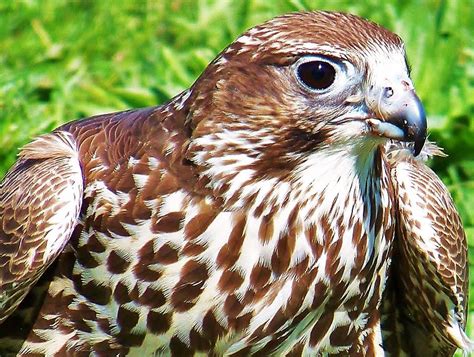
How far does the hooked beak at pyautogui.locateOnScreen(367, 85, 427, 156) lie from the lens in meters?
4.46

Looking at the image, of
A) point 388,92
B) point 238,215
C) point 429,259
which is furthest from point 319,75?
point 429,259

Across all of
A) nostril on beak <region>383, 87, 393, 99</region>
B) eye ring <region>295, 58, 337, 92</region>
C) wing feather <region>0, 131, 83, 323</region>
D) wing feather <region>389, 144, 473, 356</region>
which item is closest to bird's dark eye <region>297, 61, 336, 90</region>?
eye ring <region>295, 58, 337, 92</region>

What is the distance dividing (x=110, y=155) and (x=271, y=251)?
0.75 meters

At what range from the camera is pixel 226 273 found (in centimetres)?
478

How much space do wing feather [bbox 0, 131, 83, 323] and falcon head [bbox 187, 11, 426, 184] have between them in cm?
53

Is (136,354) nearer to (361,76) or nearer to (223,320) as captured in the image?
(223,320)

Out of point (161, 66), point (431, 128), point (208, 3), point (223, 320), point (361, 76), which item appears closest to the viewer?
point (361, 76)

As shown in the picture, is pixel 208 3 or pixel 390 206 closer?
pixel 390 206

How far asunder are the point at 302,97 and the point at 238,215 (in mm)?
488

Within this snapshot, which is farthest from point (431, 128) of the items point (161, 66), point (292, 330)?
point (292, 330)

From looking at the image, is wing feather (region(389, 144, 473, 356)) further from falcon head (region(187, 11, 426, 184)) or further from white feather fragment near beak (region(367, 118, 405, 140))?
white feather fragment near beak (region(367, 118, 405, 140))

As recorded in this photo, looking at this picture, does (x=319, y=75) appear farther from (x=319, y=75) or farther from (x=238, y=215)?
(x=238, y=215)

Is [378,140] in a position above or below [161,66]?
above

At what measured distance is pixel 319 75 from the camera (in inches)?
179
